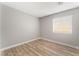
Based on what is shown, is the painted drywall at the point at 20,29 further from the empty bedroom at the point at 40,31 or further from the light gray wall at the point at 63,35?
the light gray wall at the point at 63,35

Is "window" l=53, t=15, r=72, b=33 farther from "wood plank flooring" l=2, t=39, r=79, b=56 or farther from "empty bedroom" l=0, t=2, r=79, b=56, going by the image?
"wood plank flooring" l=2, t=39, r=79, b=56

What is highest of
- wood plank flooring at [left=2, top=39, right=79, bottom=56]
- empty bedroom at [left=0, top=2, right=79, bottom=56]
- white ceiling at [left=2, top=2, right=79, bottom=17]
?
white ceiling at [left=2, top=2, right=79, bottom=17]

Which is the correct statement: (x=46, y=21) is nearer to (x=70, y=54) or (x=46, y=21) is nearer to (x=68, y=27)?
(x=68, y=27)

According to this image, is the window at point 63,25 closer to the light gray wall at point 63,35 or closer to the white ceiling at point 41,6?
the light gray wall at point 63,35

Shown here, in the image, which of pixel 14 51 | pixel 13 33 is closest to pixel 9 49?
pixel 14 51

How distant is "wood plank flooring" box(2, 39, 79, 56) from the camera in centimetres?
106

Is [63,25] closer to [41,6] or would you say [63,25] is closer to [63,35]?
[63,35]

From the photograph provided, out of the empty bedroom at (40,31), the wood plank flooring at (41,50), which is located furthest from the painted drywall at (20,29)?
the wood plank flooring at (41,50)

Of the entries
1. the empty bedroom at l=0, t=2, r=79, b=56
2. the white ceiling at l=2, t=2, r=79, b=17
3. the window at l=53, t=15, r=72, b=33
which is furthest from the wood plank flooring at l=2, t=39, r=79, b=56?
the white ceiling at l=2, t=2, r=79, b=17

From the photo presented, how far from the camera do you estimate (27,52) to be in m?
1.09

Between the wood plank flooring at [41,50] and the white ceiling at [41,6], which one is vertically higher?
the white ceiling at [41,6]

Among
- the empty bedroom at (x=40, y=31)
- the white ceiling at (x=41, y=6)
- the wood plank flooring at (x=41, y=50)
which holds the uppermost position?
the white ceiling at (x=41, y=6)

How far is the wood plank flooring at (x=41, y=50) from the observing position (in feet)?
3.47

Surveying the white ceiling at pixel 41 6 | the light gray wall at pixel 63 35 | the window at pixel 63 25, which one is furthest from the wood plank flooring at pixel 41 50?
the white ceiling at pixel 41 6
